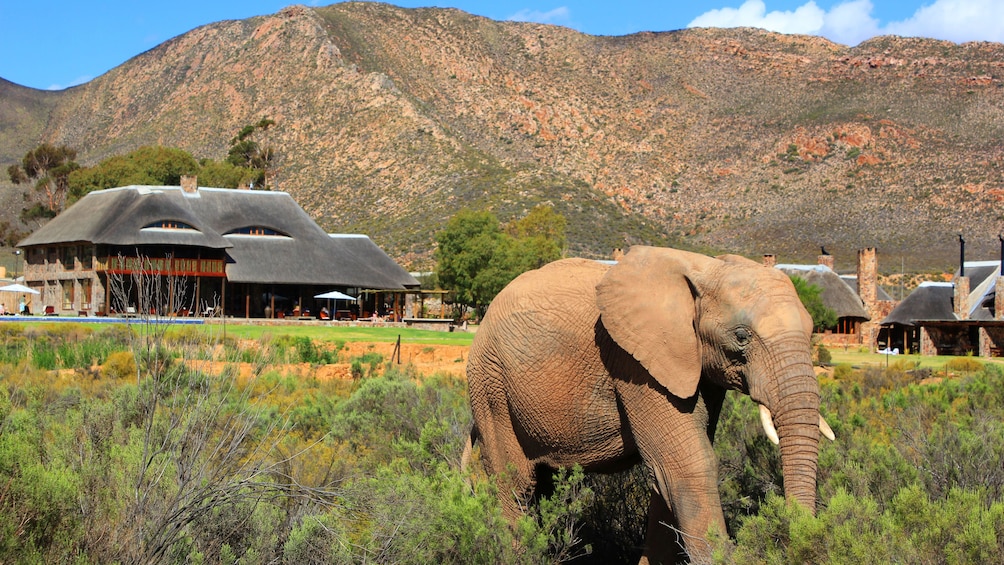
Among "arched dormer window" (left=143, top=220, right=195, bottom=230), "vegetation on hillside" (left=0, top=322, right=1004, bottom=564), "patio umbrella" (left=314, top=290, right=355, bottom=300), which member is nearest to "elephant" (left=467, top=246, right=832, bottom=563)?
"vegetation on hillside" (left=0, top=322, right=1004, bottom=564)

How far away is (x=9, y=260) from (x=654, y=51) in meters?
78.3

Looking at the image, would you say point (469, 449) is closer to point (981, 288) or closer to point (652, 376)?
point (652, 376)

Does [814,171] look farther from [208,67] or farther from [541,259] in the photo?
[208,67]

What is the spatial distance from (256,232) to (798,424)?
5164cm

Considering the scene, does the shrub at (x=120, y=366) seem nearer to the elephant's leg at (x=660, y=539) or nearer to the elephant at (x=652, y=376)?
the elephant at (x=652, y=376)

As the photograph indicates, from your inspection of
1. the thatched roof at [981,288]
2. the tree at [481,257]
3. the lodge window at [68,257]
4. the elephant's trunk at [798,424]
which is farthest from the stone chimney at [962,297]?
the elephant's trunk at [798,424]

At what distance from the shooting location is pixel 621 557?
28.8 ft

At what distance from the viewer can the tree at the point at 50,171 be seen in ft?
295

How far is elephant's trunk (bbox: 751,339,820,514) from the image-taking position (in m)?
5.83

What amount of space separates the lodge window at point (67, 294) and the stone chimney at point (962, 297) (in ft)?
142

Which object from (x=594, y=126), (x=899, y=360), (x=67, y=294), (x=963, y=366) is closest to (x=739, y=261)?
(x=963, y=366)

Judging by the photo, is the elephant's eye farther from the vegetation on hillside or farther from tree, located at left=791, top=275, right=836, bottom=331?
tree, located at left=791, top=275, right=836, bottom=331

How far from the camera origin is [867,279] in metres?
57.3

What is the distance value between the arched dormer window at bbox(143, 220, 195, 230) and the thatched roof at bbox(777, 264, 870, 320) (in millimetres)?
31085
